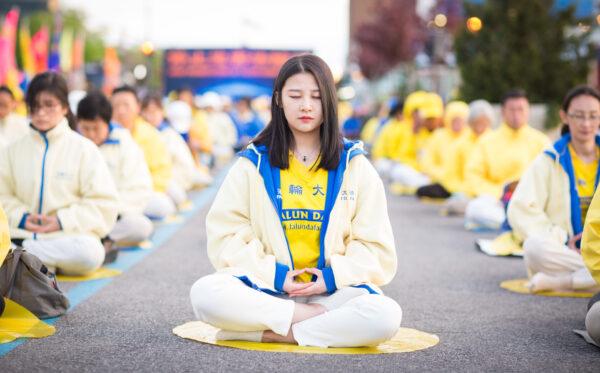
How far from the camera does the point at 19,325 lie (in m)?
6.24

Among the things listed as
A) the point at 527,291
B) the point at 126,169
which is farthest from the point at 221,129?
the point at 527,291

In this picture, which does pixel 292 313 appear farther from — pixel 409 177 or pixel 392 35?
pixel 392 35

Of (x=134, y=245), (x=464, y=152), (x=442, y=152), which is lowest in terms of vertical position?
(x=134, y=245)

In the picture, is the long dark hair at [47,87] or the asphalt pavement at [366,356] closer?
the asphalt pavement at [366,356]

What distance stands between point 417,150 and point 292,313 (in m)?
14.9

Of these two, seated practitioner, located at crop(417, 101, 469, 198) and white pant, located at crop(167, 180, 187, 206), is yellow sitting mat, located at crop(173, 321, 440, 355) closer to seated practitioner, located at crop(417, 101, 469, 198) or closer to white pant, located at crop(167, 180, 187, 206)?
white pant, located at crop(167, 180, 187, 206)

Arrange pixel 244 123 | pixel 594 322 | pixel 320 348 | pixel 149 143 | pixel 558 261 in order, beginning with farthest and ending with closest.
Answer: pixel 244 123 < pixel 149 143 < pixel 558 261 < pixel 594 322 < pixel 320 348

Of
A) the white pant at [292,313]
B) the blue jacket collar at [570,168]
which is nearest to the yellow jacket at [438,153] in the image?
the blue jacket collar at [570,168]

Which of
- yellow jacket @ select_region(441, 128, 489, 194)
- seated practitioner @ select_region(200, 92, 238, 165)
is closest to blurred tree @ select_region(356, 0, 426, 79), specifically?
seated practitioner @ select_region(200, 92, 238, 165)

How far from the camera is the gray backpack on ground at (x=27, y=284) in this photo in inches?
257

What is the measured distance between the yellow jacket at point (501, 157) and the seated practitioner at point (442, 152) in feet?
10.6

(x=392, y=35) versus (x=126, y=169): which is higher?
(x=392, y=35)

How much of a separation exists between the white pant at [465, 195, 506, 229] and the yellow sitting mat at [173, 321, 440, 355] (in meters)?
6.52

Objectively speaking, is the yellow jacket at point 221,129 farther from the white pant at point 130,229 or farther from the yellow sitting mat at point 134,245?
the white pant at point 130,229
